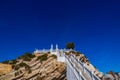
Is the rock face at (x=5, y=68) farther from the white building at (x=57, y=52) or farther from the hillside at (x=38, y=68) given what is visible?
the white building at (x=57, y=52)

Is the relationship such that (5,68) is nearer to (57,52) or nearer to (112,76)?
(57,52)

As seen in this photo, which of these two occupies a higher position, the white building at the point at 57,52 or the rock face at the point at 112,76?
the white building at the point at 57,52

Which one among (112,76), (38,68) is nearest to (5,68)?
(38,68)

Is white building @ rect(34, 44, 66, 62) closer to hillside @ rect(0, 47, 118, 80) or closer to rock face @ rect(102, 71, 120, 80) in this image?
hillside @ rect(0, 47, 118, 80)

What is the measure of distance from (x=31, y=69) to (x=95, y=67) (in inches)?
707

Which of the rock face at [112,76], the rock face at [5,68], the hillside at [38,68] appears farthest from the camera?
the rock face at [5,68]

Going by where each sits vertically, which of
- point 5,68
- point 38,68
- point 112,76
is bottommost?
point 112,76

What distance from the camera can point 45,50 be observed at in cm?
7219

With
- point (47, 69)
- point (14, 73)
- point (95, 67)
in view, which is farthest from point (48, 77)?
point (95, 67)

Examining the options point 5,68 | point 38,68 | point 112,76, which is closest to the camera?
point 112,76

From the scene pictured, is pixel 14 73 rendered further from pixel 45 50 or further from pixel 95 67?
pixel 95 67

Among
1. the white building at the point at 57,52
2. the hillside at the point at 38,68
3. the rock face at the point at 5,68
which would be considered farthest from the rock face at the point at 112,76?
the rock face at the point at 5,68

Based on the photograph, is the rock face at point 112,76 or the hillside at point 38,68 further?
the hillside at point 38,68

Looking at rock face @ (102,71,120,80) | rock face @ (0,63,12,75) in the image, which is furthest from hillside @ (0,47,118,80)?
rock face @ (102,71,120,80)
